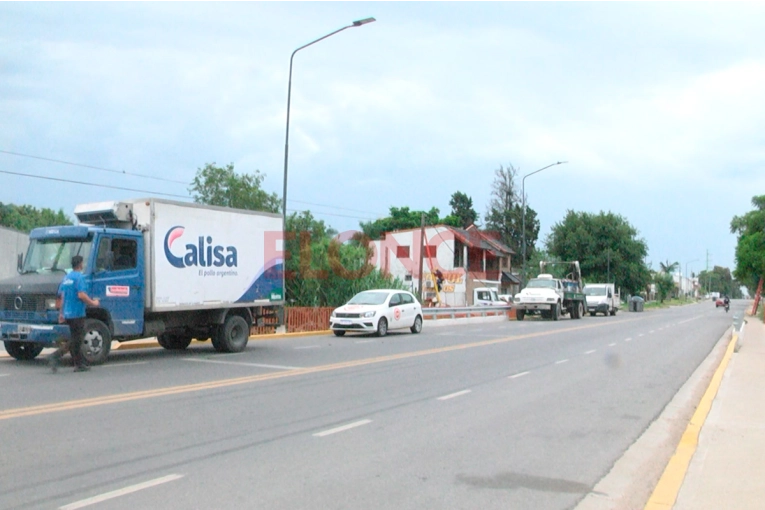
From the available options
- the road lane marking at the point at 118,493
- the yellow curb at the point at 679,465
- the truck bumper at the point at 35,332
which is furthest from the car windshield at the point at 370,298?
the road lane marking at the point at 118,493

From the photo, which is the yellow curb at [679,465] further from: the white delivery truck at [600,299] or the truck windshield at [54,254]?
the white delivery truck at [600,299]

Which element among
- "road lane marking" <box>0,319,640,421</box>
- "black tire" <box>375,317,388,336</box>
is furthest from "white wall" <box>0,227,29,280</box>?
"road lane marking" <box>0,319,640,421</box>

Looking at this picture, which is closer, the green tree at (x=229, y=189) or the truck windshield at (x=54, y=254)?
the truck windshield at (x=54, y=254)

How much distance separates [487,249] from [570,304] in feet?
83.3

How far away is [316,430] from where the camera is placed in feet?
28.8

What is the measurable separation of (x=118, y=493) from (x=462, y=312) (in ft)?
103

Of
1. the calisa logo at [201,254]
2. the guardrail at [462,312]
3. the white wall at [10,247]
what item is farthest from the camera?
the guardrail at [462,312]

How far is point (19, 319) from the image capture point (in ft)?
46.0

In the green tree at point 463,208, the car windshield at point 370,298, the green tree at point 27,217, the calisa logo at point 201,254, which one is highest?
the green tree at point 463,208

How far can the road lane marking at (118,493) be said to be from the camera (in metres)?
5.68

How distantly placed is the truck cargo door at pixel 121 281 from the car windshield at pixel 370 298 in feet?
36.2

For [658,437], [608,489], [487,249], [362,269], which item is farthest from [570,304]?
[608,489]

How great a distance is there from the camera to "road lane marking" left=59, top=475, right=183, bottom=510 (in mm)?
5680

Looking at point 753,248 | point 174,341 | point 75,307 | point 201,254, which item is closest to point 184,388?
point 75,307
